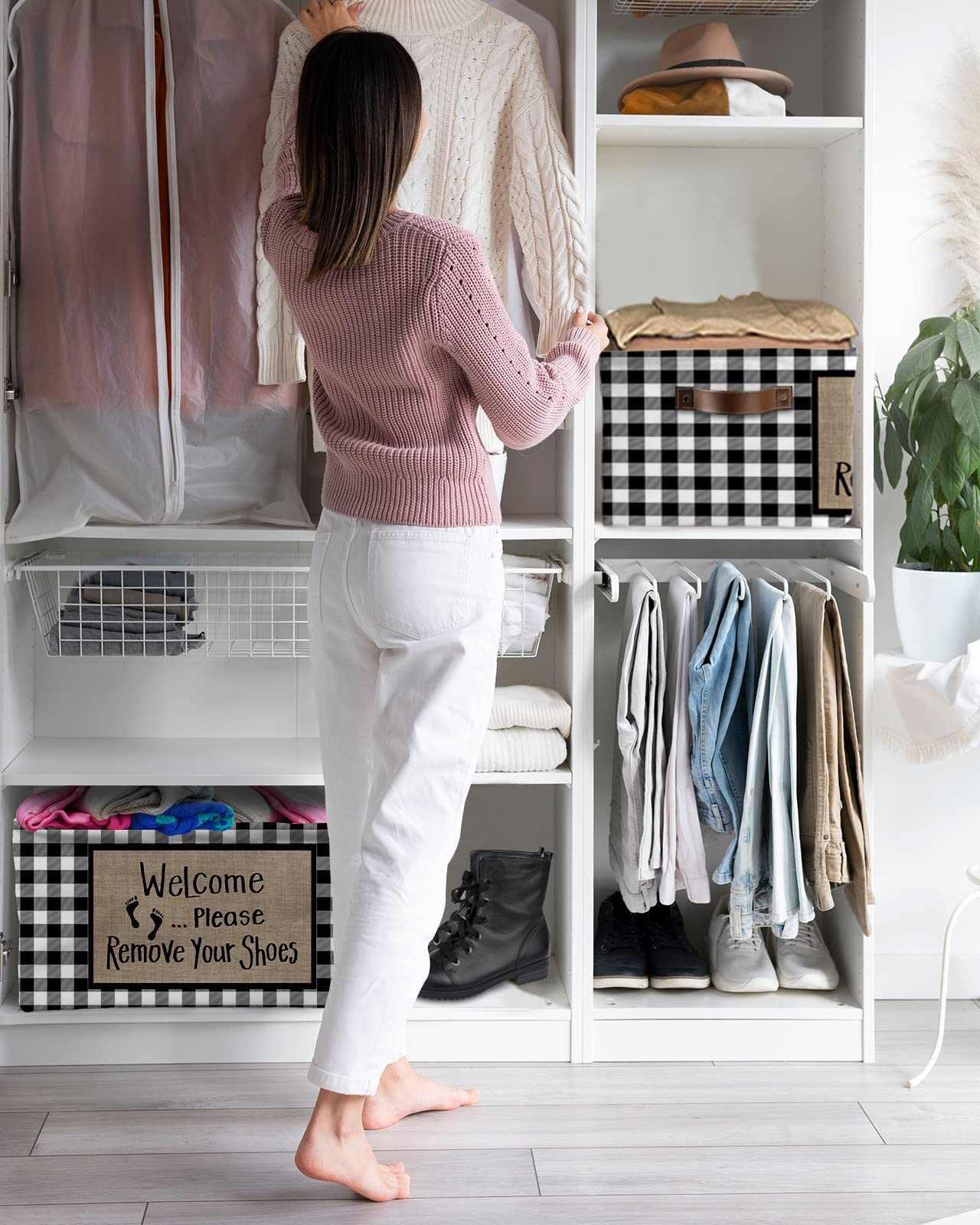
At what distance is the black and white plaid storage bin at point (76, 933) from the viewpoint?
2.12m

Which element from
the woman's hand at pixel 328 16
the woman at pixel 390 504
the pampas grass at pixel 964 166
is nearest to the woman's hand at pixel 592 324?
the woman at pixel 390 504

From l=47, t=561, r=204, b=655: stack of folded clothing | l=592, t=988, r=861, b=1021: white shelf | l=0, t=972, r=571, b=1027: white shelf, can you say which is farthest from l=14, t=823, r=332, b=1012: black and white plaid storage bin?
l=592, t=988, r=861, b=1021: white shelf

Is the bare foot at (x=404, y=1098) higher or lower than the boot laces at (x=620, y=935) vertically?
lower

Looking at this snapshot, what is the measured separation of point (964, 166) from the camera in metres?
2.41

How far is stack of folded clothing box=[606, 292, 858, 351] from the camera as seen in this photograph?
2098mm

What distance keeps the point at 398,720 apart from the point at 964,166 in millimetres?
1660

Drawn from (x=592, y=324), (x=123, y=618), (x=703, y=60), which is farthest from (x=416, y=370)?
(x=703, y=60)

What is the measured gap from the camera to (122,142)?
6.68ft

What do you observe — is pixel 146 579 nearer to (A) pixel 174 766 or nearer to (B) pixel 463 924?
(A) pixel 174 766

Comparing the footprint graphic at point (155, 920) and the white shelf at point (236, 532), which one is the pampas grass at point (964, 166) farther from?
the footprint graphic at point (155, 920)

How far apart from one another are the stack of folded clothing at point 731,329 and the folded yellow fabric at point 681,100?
36 centimetres

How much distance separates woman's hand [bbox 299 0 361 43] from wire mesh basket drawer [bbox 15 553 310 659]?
2.97 ft

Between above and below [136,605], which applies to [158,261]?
above

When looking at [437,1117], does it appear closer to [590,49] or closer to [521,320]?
[521,320]
